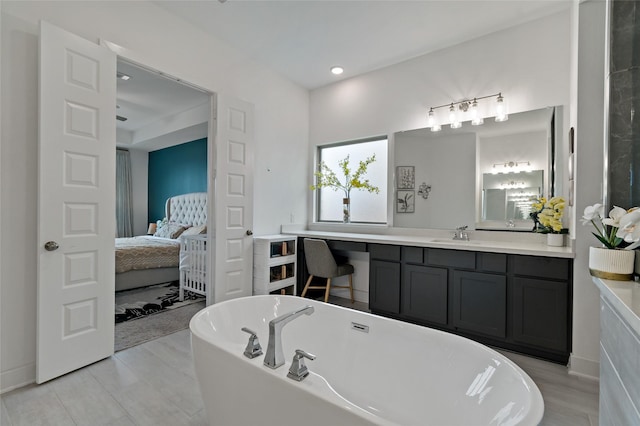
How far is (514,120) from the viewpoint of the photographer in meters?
2.88

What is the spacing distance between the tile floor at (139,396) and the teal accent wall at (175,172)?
3776 mm

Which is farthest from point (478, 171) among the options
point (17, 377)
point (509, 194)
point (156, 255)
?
point (156, 255)

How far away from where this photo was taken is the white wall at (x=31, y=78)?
189cm

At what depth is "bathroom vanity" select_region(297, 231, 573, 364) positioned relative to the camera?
7.24 ft

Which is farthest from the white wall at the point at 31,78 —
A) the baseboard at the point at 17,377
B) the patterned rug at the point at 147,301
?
the patterned rug at the point at 147,301

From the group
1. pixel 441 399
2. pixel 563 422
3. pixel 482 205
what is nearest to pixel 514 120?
pixel 482 205

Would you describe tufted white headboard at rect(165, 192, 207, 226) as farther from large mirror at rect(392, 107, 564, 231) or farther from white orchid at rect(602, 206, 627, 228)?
white orchid at rect(602, 206, 627, 228)

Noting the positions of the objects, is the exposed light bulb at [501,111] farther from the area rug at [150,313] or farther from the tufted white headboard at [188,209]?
the tufted white headboard at [188,209]

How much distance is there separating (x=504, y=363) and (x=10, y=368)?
282 centimetres

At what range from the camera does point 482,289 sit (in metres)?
2.51

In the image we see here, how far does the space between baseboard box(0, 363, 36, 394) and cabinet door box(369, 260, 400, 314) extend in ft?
8.88

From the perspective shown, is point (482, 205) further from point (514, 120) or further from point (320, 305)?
point (320, 305)

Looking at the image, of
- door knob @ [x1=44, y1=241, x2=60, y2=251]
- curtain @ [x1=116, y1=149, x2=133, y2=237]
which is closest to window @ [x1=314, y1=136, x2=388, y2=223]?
door knob @ [x1=44, y1=241, x2=60, y2=251]

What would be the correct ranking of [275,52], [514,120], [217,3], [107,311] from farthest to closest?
[275,52] → [514,120] → [217,3] → [107,311]
